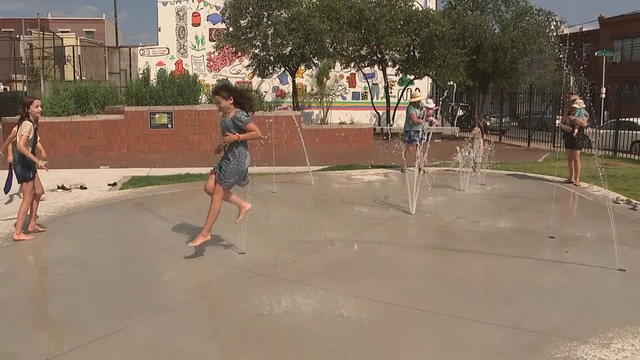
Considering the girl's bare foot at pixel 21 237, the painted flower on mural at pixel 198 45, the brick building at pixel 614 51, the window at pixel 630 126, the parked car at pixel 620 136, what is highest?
the brick building at pixel 614 51

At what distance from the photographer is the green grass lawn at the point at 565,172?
35.6 feet

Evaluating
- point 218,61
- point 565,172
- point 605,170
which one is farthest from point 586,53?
point 565,172

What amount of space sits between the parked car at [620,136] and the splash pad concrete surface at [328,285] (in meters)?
12.3

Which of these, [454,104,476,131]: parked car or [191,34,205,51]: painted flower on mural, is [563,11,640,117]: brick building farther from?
[191,34,205,51]: painted flower on mural

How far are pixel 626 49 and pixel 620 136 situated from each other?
3195 cm

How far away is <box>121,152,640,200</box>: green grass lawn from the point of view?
10852 millimetres

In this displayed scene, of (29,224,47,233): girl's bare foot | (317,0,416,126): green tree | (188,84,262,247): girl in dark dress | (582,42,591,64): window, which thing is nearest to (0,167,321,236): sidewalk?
(29,224,47,233): girl's bare foot

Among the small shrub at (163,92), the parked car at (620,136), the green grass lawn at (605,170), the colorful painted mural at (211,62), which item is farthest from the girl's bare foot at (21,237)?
the colorful painted mural at (211,62)

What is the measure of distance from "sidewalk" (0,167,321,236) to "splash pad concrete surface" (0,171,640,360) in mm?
729

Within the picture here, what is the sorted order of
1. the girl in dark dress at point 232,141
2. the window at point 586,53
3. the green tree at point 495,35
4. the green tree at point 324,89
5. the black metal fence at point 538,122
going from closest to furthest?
the girl in dark dress at point 232,141
the black metal fence at point 538,122
the green tree at point 495,35
the green tree at point 324,89
the window at point 586,53

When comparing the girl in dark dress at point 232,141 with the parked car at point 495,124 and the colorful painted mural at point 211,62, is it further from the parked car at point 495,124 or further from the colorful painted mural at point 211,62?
the colorful painted mural at point 211,62

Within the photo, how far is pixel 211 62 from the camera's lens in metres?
30.2

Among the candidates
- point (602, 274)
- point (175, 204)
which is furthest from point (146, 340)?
point (175, 204)

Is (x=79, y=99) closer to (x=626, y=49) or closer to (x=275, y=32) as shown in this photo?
(x=275, y=32)
